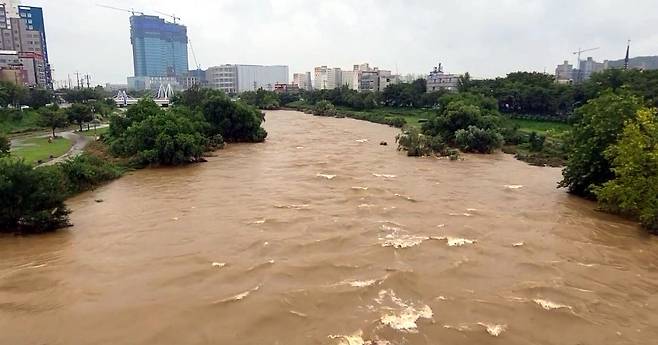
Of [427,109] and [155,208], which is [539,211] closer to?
[155,208]

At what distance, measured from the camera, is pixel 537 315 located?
9039mm

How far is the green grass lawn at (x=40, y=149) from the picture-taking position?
85.4 feet

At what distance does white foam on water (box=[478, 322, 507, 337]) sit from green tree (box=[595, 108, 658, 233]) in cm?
774

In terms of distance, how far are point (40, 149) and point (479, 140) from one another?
88.0 ft

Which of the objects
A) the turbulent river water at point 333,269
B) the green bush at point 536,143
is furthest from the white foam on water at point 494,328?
the green bush at point 536,143

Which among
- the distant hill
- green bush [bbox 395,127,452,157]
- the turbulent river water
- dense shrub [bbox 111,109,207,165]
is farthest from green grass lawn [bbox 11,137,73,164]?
the distant hill

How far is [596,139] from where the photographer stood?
16766mm

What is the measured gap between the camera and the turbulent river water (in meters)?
8.54

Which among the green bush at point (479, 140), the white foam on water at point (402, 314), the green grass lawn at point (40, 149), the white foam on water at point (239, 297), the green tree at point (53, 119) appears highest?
the green tree at point (53, 119)

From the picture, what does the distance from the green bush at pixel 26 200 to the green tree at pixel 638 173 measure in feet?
53.9

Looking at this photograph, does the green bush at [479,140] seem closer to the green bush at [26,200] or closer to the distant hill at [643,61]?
the green bush at [26,200]

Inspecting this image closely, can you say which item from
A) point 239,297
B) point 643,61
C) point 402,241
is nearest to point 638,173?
point 402,241

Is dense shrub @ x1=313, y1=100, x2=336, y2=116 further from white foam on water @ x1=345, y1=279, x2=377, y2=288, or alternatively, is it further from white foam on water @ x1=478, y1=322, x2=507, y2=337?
white foam on water @ x1=478, y1=322, x2=507, y2=337

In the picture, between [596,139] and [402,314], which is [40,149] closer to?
[402,314]
